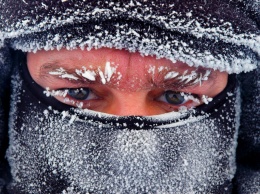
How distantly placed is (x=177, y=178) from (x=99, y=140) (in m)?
0.32

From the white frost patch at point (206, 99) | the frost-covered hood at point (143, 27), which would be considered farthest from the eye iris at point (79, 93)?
the white frost patch at point (206, 99)

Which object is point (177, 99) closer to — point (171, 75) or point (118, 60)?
point (171, 75)

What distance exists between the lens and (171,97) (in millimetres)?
1687

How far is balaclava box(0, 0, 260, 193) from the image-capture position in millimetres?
1443

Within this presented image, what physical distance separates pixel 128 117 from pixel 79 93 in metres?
0.22

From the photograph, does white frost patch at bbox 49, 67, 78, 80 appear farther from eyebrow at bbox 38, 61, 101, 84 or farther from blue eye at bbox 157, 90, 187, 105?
blue eye at bbox 157, 90, 187, 105

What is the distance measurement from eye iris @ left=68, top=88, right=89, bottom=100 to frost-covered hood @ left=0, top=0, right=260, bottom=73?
0.73 feet

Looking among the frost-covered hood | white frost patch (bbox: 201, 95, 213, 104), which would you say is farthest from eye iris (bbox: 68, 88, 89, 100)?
white frost patch (bbox: 201, 95, 213, 104)

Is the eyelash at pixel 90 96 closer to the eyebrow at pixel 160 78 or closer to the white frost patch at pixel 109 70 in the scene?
the eyebrow at pixel 160 78

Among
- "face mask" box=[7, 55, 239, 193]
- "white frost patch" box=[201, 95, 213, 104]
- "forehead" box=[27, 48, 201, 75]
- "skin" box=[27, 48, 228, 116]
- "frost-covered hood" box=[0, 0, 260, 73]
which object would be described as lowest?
"face mask" box=[7, 55, 239, 193]

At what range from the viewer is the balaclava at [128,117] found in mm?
1443

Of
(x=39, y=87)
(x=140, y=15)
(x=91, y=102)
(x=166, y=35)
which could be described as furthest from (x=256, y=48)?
(x=39, y=87)

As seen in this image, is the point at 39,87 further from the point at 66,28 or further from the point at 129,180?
the point at 129,180

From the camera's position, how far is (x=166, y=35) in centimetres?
146
